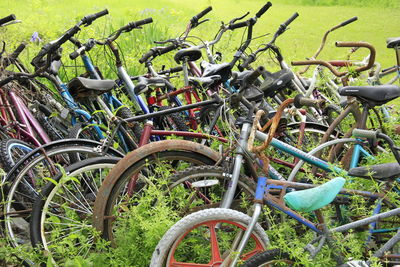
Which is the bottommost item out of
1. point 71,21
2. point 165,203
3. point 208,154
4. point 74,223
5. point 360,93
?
point 74,223

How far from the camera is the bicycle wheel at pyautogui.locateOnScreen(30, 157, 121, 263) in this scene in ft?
7.34

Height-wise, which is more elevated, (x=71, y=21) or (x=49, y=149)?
(x=71, y=21)

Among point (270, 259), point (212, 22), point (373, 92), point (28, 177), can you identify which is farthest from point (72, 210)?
point (212, 22)

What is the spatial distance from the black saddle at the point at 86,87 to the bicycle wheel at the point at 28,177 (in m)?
0.39

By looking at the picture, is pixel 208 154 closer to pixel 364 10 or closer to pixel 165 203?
pixel 165 203

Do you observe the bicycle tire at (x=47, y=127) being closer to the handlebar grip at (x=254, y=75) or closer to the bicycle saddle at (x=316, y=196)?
the handlebar grip at (x=254, y=75)

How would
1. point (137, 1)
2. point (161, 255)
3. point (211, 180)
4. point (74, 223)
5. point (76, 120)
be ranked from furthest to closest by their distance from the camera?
point (137, 1)
point (76, 120)
point (74, 223)
point (211, 180)
point (161, 255)

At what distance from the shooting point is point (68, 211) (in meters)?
2.45

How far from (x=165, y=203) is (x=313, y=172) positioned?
95 centimetres

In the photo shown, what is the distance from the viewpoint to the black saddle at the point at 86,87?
2684mm

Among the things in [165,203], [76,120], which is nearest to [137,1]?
[76,120]

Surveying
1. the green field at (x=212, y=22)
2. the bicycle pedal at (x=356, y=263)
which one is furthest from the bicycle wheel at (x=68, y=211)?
the green field at (x=212, y=22)

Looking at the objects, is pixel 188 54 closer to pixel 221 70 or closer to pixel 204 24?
pixel 221 70

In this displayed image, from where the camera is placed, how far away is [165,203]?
2.17 meters
